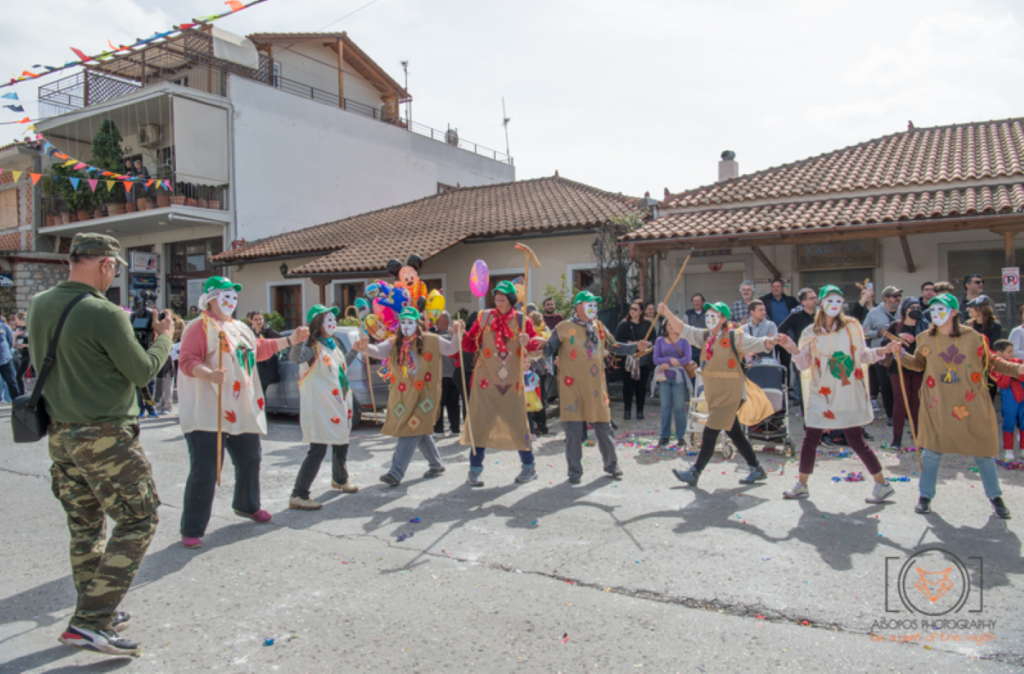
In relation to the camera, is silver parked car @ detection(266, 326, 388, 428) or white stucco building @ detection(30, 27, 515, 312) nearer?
silver parked car @ detection(266, 326, 388, 428)

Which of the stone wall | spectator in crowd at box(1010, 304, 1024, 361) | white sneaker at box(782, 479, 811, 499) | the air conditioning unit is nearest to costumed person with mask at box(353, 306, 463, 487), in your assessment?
white sneaker at box(782, 479, 811, 499)

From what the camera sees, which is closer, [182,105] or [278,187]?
[182,105]

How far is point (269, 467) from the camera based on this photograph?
275 inches

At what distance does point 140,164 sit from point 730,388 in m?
22.0

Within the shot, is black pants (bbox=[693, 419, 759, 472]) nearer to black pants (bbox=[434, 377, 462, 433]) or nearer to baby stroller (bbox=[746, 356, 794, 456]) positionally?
baby stroller (bbox=[746, 356, 794, 456])

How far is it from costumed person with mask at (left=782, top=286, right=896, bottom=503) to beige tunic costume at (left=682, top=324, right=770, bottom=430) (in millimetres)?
423

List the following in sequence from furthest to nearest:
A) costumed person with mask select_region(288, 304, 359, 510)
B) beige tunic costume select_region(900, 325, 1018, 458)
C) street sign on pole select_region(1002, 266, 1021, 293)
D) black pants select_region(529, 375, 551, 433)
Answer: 1. street sign on pole select_region(1002, 266, 1021, 293)
2. black pants select_region(529, 375, 551, 433)
3. costumed person with mask select_region(288, 304, 359, 510)
4. beige tunic costume select_region(900, 325, 1018, 458)

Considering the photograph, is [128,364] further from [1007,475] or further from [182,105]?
[182,105]

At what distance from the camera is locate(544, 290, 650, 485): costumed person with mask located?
6.14 metres

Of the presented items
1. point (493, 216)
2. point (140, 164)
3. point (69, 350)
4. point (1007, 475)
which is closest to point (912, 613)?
point (1007, 475)

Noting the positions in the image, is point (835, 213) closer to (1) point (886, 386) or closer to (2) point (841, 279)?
(2) point (841, 279)

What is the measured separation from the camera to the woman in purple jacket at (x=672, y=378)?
763 centimetres

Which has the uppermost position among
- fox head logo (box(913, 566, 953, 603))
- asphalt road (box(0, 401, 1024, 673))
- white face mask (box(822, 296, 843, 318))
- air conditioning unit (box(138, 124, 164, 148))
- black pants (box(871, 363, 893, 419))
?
air conditioning unit (box(138, 124, 164, 148))

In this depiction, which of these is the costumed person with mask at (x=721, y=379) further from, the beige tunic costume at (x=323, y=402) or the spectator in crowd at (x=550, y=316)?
the spectator in crowd at (x=550, y=316)
